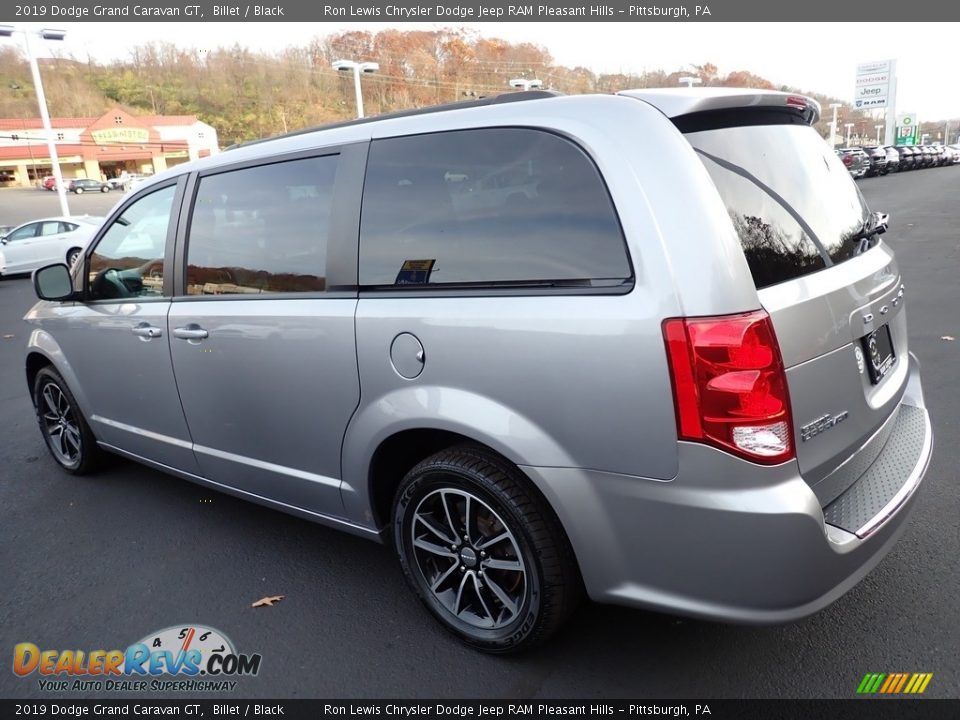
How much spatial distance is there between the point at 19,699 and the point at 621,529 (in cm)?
225

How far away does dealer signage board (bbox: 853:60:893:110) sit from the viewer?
253ft

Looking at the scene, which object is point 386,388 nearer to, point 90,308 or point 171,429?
point 171,429

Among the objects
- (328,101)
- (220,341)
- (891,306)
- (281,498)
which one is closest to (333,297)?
(220,341)

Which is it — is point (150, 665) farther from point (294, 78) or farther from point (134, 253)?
point (294, 78)

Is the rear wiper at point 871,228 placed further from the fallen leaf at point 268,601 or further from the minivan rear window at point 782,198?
the fallen leaf at point 268,601

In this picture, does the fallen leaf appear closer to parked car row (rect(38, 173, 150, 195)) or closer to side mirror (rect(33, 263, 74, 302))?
side mirror (rect(33, 263, 74, 302))

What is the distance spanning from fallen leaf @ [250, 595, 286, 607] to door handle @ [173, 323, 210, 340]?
1.19 meters

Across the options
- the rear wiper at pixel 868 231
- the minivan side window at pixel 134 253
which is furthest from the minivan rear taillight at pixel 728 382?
the minivan side window at pixel 134 253

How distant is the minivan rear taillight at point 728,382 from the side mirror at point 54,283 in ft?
11.6

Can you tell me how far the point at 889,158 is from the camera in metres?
46.2

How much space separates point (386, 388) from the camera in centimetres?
259

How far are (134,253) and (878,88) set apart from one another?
9174 cm

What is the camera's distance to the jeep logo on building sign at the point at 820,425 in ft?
6.81

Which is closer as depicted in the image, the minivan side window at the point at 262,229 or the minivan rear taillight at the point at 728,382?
the minivan rear taillight at the point at 728,382
